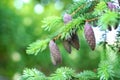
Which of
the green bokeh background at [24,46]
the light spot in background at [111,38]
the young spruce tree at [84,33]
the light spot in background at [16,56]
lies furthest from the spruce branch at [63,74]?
the light spot in background at [16,56]

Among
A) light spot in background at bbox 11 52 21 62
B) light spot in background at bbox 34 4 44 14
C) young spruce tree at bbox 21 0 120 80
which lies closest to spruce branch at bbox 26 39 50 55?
young spruce tree at bbox 21 0 120 80

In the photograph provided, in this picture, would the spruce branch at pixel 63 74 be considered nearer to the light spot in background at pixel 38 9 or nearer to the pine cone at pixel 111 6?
the pine cone at pixel 111 6

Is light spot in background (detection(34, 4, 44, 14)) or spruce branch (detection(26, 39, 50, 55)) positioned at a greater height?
light spot in background (detection(34, 4, 44, 14))

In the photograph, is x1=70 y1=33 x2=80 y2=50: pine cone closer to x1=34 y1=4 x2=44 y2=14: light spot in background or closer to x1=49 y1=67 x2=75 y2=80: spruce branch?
x1=49 y1=67 x2=75 y2=80: spruce branch

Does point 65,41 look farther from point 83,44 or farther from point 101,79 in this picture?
point 83,44

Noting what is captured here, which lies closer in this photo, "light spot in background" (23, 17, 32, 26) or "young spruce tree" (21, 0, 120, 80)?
"young spruce tree" (21, 0, 120, 80)

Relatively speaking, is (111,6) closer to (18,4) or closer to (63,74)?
(63,74)

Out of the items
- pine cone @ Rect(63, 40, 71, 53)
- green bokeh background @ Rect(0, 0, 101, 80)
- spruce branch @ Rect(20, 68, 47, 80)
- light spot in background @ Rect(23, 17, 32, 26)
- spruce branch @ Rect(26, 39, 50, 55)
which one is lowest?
spruce branch @ Rect(20, 68, 47, 80)

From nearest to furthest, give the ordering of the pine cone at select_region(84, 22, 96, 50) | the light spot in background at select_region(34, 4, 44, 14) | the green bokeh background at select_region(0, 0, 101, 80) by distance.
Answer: the pine cone at select_region(84, 22, 96, 50) → the green bokeh background at select_region(0, 0, 101, 80) → the light spot in background at select_region(34, 4, 44, 14)

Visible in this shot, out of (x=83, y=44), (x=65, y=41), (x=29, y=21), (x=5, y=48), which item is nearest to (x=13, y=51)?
(x=5, y=48)

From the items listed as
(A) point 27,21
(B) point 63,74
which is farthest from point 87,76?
(A) point 27,21

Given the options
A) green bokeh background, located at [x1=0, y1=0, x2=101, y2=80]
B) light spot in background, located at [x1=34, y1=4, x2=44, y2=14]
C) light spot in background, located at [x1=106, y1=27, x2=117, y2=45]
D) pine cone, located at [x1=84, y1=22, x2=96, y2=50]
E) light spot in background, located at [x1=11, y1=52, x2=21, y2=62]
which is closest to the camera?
pine cone, located at [x1=84, y1=22, x2=96, y2=50]
